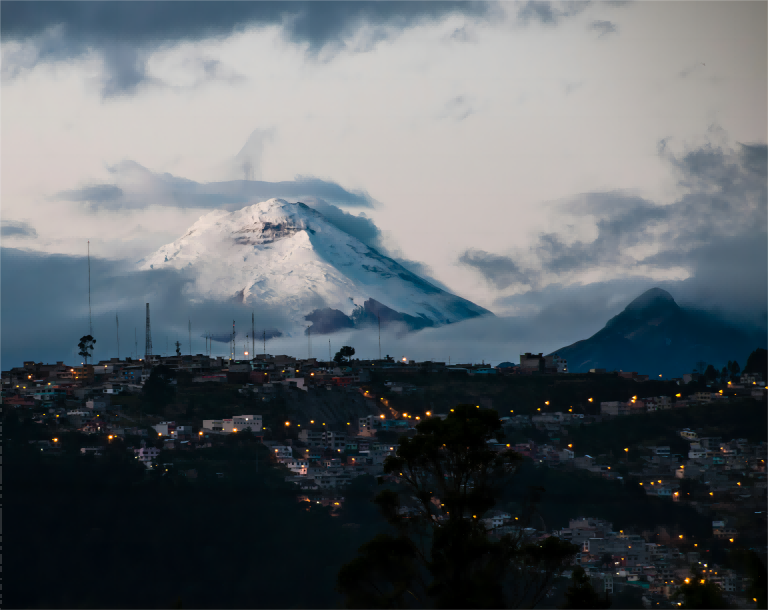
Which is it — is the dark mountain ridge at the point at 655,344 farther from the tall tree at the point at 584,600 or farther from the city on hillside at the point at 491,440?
the tall tree at the point at 584,600

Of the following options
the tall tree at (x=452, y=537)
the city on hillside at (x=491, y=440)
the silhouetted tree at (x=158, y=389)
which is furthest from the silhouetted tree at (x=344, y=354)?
the tall tree at (x=452, y=537)

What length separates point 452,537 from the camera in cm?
1102

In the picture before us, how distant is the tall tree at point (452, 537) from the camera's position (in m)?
10.9

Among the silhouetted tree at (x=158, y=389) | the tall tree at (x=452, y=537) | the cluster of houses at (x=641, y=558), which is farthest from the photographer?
the silhouetted tree at (x=158, y=389)

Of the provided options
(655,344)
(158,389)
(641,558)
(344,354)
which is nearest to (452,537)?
(641,558)

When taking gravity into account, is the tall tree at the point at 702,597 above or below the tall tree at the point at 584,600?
above

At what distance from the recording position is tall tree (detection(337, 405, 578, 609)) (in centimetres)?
1095

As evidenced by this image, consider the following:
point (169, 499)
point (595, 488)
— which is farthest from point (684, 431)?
point (169, 499)

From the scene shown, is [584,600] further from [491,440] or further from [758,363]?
[758,363]

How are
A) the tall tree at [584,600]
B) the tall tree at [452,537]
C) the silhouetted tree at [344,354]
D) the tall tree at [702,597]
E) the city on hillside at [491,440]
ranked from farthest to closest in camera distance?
the silhouetted tree at [344,354], the city on hillside at [491,440], the tall tree at [584,600], the tall tree at [452,537], the tall tree at [702,597]

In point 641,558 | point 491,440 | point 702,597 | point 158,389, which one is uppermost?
point 158,389

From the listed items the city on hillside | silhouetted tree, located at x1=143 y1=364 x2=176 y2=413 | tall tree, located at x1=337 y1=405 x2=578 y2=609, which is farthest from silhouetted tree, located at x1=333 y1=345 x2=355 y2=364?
tall tree, located at x1=337 y1=405 x2=578 y2=609

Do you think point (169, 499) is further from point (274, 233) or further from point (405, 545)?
point (274, 233)

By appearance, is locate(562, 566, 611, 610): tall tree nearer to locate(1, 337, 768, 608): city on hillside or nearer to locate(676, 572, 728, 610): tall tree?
locate(676, 572, 728, 610): tall tree
